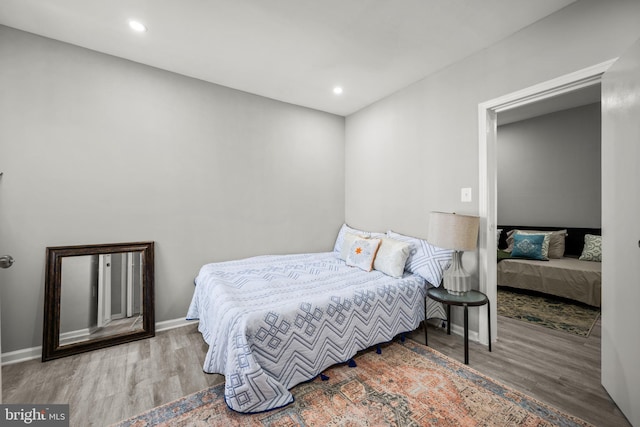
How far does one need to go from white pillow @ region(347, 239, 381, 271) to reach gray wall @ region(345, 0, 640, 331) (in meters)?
0.53

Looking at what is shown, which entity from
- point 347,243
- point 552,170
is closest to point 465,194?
point 347,243

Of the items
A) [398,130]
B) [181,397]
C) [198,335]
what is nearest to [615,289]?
[398,130]

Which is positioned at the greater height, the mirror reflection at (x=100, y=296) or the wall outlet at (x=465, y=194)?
the wall outlet at (x=465, y=194)

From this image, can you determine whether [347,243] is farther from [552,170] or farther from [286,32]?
[552,170]

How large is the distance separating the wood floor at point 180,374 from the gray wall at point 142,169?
0.45 m

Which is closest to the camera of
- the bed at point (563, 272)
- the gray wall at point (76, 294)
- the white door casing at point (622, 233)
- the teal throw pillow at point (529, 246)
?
the white door casing at point (622, 233)

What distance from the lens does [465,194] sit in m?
2.54

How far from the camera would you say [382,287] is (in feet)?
7.46

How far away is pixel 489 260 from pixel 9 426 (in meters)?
3.25

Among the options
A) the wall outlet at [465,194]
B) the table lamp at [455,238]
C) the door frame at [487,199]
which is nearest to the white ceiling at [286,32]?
the door frame at [487,199]

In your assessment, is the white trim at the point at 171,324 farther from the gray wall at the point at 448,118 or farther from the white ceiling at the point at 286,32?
the white ceiling at the point at 286,32

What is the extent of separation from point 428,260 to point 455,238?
43 centimetres

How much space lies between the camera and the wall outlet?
2.51 metres

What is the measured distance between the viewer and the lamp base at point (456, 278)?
7.57 feet
